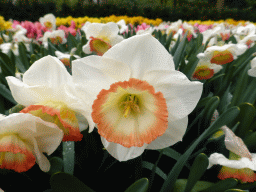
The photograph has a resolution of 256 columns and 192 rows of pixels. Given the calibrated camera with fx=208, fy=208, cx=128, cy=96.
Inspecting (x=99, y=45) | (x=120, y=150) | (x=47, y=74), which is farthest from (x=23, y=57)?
(x=120, y=150)

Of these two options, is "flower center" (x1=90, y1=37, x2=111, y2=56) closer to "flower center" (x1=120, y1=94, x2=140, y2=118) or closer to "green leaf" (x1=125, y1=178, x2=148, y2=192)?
"flower center" (x1=120, y1=94, x2=140, y2=118)

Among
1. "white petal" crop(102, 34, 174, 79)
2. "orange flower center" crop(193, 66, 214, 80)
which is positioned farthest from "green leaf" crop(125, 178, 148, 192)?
"orange flower center" crop(193, 66, 214, 80)

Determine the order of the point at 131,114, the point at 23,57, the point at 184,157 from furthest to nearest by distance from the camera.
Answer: the point at 23,57
the point at 184,157
the point at 131,114

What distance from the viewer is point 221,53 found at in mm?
1285

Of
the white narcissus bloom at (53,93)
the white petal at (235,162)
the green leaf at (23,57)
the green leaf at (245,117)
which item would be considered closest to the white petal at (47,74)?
the white narcissus bloom at (53,93)

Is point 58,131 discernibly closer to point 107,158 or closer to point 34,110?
point 34,110

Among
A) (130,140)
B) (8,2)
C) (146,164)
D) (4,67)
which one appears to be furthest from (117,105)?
(8,2)

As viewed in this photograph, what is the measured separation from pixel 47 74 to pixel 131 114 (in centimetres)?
25

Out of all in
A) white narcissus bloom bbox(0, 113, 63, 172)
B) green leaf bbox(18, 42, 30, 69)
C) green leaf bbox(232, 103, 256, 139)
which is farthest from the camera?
green leaf bbox(18, 42, 30, 69)

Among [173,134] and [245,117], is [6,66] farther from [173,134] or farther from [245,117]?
[245,117]

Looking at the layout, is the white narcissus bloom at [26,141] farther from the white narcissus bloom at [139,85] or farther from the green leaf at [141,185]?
the green leaf at [141,185]

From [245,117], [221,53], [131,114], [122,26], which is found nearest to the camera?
[131,114]

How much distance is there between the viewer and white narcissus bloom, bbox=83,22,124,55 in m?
1.13

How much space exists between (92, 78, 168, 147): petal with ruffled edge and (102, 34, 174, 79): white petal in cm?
5
